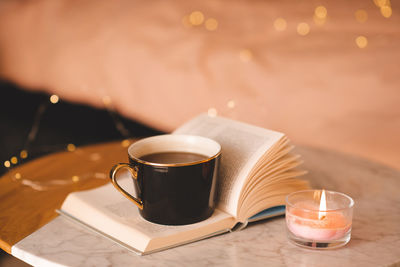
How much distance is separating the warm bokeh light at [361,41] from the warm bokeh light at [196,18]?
504 mm

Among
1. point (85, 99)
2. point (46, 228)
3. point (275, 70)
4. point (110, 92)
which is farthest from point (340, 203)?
point (85, 99)

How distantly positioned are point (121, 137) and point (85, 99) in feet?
0.59

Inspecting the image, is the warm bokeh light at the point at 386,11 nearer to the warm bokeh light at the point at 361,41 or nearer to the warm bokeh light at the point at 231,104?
the warm bokeh light at the point at 361,41

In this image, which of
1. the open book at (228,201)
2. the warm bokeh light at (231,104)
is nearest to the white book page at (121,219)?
the open book at (228,201)

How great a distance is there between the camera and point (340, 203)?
0.62 m

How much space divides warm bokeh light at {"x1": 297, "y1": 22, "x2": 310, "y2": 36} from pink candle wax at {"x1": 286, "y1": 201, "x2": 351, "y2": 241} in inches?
33.5

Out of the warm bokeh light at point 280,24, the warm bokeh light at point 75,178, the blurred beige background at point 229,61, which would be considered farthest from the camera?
the warm bokeh light at point 280,24

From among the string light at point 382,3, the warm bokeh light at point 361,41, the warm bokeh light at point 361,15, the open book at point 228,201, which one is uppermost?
the string light at point 382,3

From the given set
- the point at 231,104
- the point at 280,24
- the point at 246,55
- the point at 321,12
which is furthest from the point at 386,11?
the point at 231,104

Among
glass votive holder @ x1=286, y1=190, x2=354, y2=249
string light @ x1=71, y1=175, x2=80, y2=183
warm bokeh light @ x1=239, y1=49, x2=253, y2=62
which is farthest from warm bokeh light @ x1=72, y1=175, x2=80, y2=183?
warm bokeh light @ x1=239, y1=49, x2=253, y2=62

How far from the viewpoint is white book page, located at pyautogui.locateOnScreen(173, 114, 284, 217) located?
2.12 feet

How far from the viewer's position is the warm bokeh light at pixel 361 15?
1.32m

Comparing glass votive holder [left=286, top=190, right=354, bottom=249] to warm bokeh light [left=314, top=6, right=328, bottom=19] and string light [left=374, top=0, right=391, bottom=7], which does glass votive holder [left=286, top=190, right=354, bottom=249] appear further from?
string light [left=374, top=0, right=391, bottom=7]

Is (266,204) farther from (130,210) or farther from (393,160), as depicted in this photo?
(393,160)
